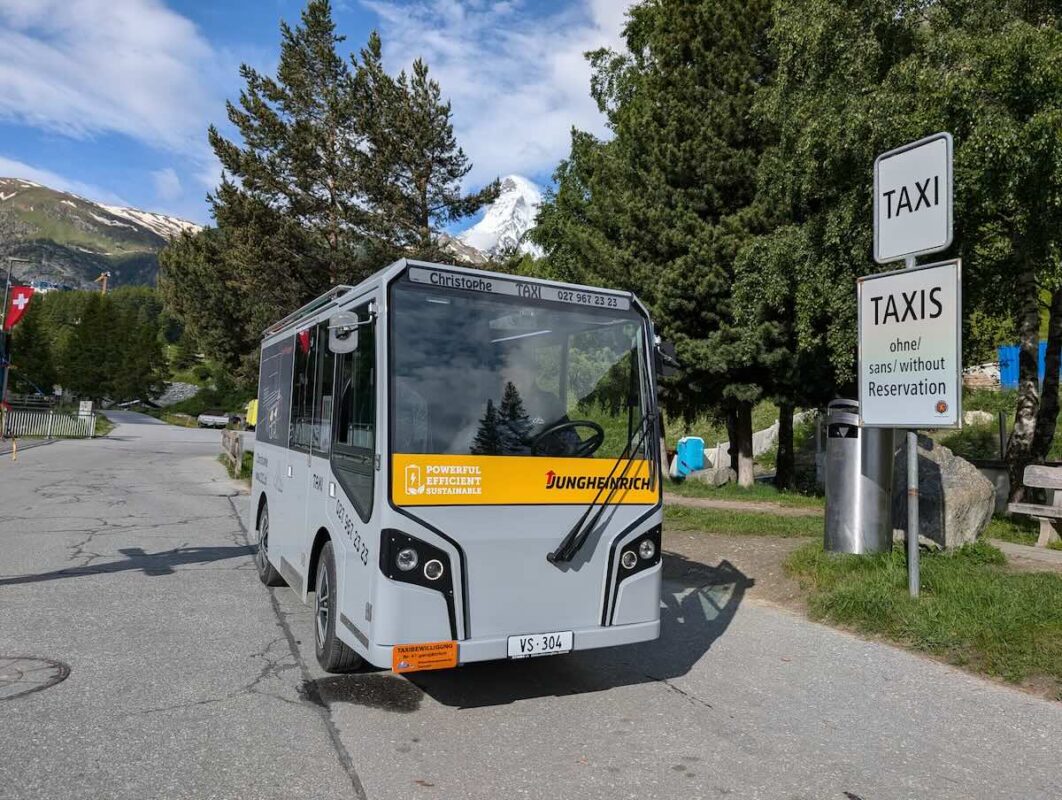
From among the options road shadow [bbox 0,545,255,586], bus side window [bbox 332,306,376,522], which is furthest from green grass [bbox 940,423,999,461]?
bus side window [bbox 332,306,376,522]

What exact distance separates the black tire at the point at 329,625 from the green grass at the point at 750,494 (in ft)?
35.1

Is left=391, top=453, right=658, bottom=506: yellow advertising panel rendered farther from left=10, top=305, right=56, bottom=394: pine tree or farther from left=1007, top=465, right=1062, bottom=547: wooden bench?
left=10, top=305, right=56, bottom=394: pine tree

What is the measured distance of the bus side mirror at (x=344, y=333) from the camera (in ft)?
16.4

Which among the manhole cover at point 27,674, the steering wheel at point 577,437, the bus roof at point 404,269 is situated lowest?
the manhole cover at point 27,674

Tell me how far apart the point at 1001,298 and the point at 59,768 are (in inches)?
591

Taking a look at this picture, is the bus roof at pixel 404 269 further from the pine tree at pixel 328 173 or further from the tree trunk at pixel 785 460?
the pine tree at pixel 328 173

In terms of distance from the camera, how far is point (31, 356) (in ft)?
248

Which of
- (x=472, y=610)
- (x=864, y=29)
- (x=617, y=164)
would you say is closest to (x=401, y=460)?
(x=472, y=610)

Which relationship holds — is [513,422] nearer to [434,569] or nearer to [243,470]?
[434,569]

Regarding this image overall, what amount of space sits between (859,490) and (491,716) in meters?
5.07

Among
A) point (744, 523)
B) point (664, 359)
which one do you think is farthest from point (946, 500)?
point (664, 359)

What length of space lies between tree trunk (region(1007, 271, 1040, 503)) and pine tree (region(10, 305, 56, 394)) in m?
78.8

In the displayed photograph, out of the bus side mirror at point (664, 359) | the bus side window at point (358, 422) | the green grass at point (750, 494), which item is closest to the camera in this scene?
the bus side window at point (358, 422)

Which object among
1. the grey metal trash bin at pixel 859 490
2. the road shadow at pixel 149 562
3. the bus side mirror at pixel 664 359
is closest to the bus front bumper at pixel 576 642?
the bus side mirror at pixel 664 359
